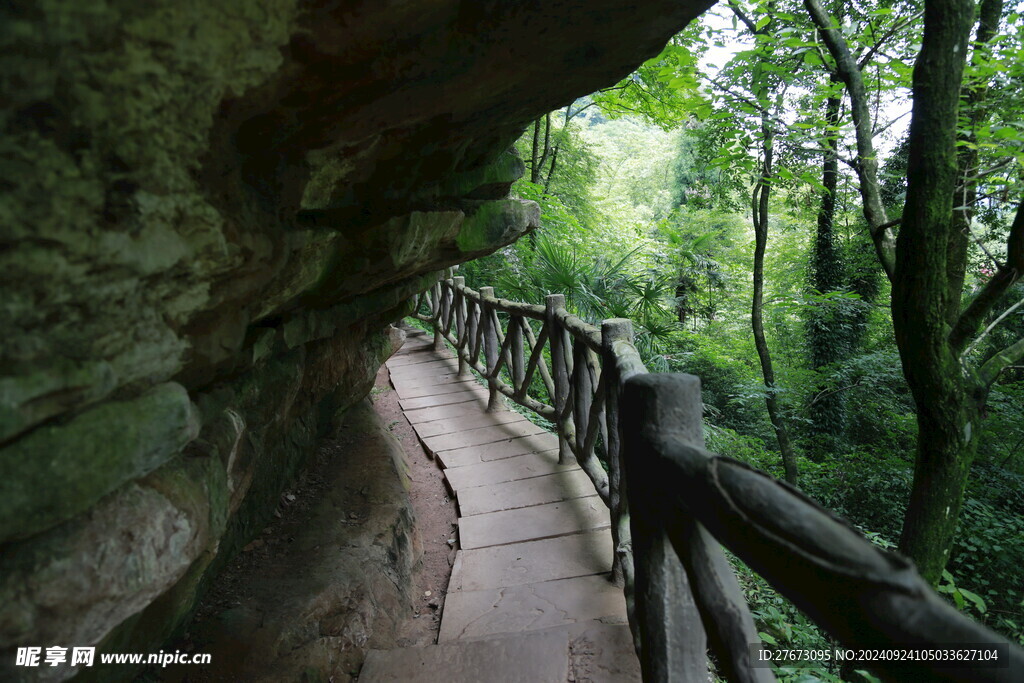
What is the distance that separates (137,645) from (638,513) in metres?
1.66

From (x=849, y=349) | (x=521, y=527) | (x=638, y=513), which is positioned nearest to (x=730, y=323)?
(x=849, y=349)

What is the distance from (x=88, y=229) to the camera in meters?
1.10

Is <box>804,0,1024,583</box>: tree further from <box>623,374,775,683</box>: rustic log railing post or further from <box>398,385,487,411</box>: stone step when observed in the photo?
<box>398,385,487,411</box>: stone step

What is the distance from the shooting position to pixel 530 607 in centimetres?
294

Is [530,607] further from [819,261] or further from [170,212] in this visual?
[819,261]

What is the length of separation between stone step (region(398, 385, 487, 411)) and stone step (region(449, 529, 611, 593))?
2.84 metres

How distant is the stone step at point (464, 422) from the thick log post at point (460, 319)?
5.39 ft

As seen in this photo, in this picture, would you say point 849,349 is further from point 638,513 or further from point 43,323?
point 43,323

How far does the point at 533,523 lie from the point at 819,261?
9815mm

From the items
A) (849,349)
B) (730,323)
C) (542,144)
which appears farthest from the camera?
(730,323)

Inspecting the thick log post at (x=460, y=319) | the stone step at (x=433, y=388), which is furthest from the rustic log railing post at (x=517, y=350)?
the thick log post at (x=460, y=319)

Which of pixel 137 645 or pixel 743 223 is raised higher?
pixel 743 223

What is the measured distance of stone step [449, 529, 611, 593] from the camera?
3.17 metres

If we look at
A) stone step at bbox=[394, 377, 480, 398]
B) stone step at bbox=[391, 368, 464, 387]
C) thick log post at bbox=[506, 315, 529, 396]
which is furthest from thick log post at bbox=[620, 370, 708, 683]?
stone step at bbox=[391, 368, 464, 387]
